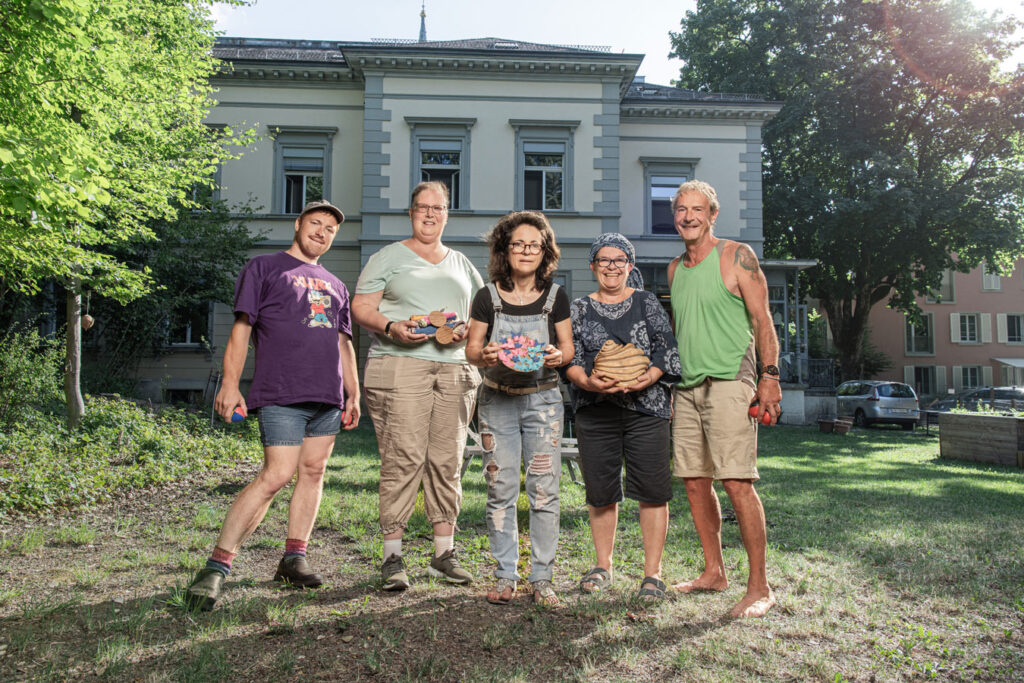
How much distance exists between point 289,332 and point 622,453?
1.92 meters

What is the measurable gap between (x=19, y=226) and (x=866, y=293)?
90.3 feet

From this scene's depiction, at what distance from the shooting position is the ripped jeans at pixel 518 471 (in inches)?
140

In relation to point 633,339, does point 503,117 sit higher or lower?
higher

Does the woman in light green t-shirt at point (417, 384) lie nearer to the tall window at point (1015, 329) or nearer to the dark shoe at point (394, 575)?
the dark shoe at point (394, 575)

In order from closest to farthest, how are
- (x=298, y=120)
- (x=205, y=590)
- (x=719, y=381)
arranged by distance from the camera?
(x=205, y=590) < (x=719, y=381) < (x=298, y=120)

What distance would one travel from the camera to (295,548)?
12.4 feet

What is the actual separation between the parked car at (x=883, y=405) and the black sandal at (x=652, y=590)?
71.8ft

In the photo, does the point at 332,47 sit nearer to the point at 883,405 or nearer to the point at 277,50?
the point at 277,50

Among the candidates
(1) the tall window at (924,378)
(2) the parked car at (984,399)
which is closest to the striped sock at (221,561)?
(2) the parked car at (984,399)

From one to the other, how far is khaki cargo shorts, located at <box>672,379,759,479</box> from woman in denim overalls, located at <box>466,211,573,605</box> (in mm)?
696

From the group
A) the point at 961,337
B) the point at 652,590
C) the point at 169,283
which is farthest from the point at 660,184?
the point at 961,337

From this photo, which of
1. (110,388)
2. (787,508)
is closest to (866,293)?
(787,508)

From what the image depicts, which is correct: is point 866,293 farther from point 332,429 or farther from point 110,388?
point 332,429

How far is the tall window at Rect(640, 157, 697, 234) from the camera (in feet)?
69.3
